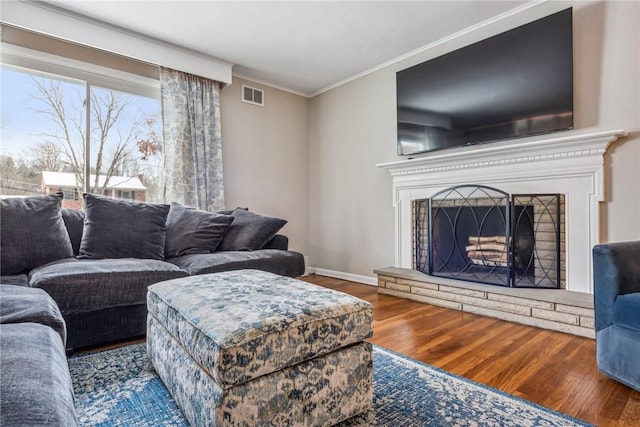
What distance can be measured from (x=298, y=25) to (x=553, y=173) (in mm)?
2359

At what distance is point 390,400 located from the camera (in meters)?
1.36

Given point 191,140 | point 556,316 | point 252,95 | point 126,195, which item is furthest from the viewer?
point 252,95

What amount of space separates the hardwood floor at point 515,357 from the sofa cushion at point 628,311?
0.30m

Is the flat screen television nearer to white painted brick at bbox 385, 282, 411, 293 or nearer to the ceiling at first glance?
the ceiling

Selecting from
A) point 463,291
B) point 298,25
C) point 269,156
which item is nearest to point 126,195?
point 269,156

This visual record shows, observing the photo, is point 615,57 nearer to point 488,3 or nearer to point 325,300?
A: point 488,3

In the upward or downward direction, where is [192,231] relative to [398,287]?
upward

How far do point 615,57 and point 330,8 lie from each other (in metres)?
2.03

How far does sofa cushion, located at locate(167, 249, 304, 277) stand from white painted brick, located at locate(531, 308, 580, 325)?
5.69 feet

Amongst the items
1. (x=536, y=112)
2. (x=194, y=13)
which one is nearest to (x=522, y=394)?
(x=536, y=112)

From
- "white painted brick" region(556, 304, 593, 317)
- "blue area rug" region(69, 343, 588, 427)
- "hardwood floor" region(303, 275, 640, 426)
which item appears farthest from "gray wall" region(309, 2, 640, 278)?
"blue area rug" region(69, 343, 588, 427)

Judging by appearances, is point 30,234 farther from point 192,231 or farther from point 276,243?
point 276,243

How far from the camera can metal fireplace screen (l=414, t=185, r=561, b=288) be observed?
2.51 metres

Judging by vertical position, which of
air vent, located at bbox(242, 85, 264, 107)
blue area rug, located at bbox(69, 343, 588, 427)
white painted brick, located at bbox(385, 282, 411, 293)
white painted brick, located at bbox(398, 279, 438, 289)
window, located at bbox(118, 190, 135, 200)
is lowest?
blue area rug, located at bbox(69, 343, 588, 427)
